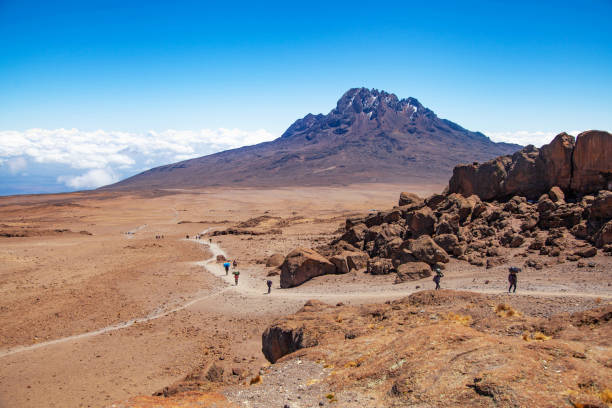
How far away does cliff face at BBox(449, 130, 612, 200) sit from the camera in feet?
65.1

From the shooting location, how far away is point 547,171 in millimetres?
22250

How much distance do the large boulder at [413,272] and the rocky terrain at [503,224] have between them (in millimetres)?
46

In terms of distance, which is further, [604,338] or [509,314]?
[509,314]

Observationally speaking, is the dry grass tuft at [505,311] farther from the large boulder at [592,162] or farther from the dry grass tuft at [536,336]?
the large boulder at [592,162]

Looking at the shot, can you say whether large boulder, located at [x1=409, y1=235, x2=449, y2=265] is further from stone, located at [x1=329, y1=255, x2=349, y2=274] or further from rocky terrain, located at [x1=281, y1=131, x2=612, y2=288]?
stone, located at [x1=329, y1=255, x2=349, y2=274]

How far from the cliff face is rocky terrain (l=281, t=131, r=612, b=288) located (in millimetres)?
43

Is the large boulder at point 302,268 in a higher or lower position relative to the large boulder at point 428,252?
lower

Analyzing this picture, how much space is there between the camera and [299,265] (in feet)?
69.4

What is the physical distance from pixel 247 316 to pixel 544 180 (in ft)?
58.9

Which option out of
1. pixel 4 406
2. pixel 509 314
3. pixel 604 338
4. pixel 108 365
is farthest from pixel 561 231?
pixel 4 406

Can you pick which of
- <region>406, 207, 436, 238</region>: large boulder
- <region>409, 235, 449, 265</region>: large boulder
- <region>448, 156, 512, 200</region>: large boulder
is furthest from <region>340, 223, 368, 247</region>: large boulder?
<region>448, 156, 512, 200</region>: large boulder

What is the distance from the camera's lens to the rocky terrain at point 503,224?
59.5 feet

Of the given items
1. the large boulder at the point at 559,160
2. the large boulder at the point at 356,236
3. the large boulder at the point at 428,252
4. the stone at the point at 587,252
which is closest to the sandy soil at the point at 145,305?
the stone at the point at 587,252

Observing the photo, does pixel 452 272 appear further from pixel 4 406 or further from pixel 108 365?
pixel 4 406
